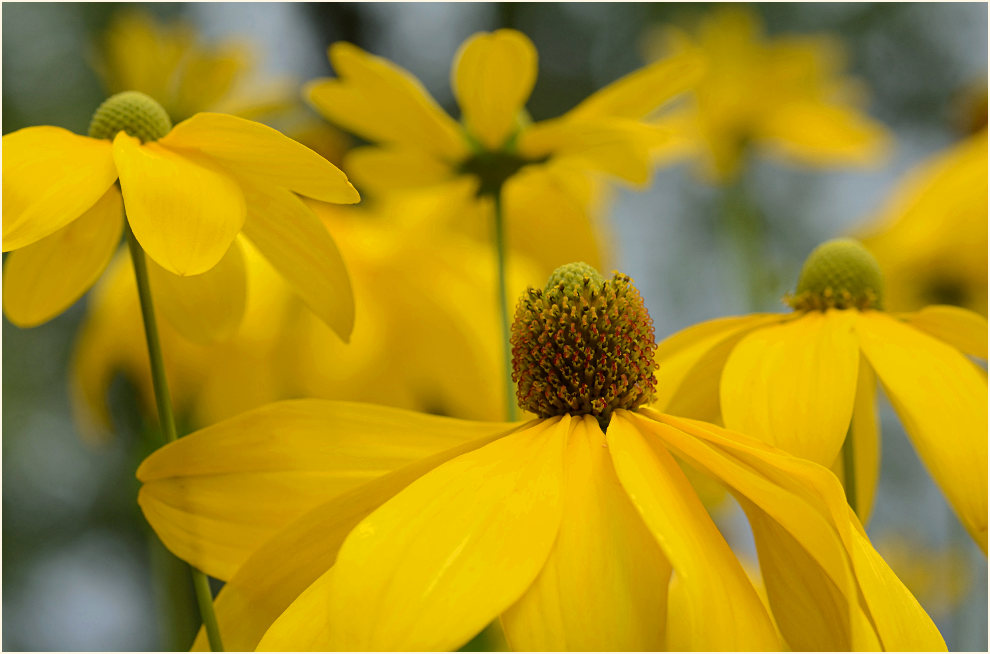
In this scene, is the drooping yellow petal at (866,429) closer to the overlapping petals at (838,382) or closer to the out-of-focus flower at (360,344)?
the overlapping petals at (838,382)

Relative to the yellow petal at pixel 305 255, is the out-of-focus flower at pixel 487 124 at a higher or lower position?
higher

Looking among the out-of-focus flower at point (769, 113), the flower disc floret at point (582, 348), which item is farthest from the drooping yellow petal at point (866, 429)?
the out-of-focus flower at point (769, 113)

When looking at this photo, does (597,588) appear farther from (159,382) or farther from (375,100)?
(375,100)

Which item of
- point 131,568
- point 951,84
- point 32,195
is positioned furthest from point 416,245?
point 951,84

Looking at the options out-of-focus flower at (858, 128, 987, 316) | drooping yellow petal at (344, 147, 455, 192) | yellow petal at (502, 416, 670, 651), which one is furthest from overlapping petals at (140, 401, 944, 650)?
out-of-focus flower at (858, 128, 987, 316)

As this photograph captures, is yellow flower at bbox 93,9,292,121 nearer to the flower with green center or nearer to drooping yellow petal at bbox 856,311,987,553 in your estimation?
the flower with green center

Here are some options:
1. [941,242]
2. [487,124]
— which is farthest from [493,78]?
[941,242]
